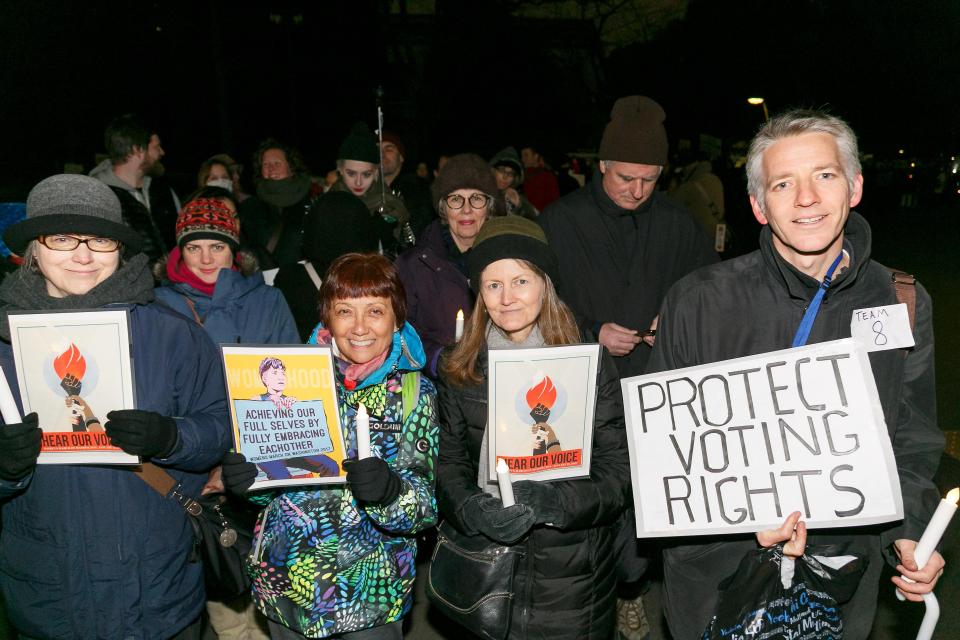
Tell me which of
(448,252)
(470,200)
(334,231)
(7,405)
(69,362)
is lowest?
(7,405)

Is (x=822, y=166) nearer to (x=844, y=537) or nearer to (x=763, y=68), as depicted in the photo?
(x=844, y=537)

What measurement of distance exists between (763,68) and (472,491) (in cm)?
3003

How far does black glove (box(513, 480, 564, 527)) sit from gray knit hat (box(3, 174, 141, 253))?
1612 mm

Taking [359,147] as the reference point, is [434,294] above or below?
below

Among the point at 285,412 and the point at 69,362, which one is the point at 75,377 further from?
the point at 285,412

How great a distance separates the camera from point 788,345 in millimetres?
2566

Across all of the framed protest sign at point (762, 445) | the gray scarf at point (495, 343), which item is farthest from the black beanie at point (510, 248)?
the framed protest sign at point (762, 445)

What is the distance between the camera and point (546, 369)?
271cm

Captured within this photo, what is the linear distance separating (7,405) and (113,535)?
556 millimetres

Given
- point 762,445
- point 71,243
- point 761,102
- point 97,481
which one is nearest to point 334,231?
point 71,243

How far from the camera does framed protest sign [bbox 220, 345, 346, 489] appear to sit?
273 cm

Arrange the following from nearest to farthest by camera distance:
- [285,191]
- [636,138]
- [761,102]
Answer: [636,138] < [285,191] < [761,102]

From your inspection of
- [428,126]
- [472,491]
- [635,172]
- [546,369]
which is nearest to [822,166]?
A: [546,369]

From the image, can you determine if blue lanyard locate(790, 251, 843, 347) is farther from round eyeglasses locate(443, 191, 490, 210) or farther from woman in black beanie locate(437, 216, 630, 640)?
round eyeglasses locate(443, 191, 490, 210)
